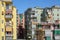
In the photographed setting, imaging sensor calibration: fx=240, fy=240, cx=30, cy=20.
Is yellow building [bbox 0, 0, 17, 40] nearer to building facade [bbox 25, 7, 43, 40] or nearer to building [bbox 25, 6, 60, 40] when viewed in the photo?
building [bbox 25, 6, 60, 40]

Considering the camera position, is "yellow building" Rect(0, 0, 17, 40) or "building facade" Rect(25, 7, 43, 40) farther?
"building facade" Rect(25, 7, 43, 40)

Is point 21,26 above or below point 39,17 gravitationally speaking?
below

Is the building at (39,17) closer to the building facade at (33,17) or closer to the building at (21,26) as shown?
the building facade at (33,17)

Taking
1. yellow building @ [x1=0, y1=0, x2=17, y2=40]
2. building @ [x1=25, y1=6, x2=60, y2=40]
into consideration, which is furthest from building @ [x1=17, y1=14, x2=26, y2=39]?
yellow building @ [x1=0, y1=0, x2=17, y2=40]

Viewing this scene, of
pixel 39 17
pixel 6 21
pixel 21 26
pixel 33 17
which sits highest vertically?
pixel 39 17

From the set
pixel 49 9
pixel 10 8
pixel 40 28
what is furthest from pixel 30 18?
pixel 10 8

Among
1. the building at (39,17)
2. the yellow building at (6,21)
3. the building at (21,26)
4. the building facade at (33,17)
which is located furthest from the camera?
the building at (21,26)

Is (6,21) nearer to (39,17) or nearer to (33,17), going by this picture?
(33,17)

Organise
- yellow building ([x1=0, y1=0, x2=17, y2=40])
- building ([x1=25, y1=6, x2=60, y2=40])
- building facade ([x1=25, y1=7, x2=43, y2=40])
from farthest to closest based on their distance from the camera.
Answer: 1. building facade ([x1=25, y1=7, x2=43, y2=40])
2. building ([x1=25, y1=6, x2=60, y2=40])
3. yellow building ([x1=0, y1=0, x2=17, y2=40])

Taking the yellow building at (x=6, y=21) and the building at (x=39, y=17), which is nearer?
the yellow building at (x=6, y=21)

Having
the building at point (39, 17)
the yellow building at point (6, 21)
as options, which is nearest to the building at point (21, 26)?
the building at point (39, 17)

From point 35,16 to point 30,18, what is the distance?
1507mm

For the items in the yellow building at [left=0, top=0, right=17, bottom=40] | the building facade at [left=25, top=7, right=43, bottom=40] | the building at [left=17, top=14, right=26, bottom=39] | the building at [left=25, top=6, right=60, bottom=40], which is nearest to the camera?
the yellow building at [left=0, top=0, right=17, bottom=40]

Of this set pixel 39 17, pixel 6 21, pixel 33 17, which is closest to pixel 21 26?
pixel 39 17
